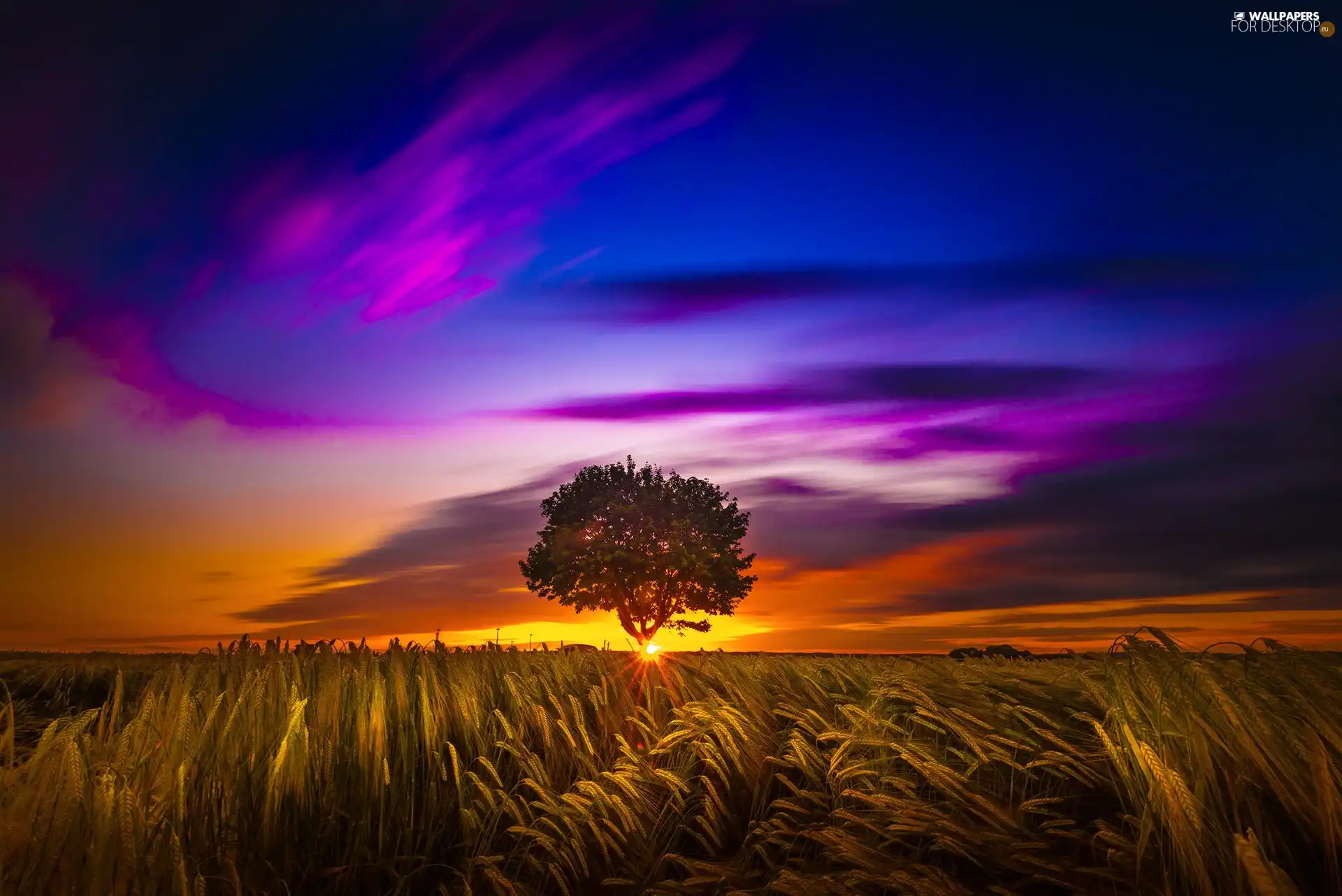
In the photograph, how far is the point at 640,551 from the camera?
43125 millimetres

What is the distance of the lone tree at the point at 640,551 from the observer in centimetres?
4338

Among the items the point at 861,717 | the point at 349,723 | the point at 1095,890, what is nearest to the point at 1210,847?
the point at 1095,890

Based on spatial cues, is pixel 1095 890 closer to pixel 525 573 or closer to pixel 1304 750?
pixel 1304 750

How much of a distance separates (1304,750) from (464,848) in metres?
3.56

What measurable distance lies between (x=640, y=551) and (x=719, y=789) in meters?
38.8

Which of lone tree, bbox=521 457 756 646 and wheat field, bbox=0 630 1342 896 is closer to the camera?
wheat field, bbox=0 630 1342 896

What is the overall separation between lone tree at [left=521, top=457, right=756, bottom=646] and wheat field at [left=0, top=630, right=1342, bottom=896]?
123ft

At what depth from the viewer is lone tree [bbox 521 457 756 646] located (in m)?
43.4

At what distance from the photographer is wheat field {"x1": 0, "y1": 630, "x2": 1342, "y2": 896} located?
3.13 m

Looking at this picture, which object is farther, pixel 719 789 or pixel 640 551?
pixel 640 551

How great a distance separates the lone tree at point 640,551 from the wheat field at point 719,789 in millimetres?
37426

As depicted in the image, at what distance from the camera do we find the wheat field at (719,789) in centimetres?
313

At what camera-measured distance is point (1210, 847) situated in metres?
2.90

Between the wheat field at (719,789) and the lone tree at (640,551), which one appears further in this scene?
the lone tree at (640,551)
